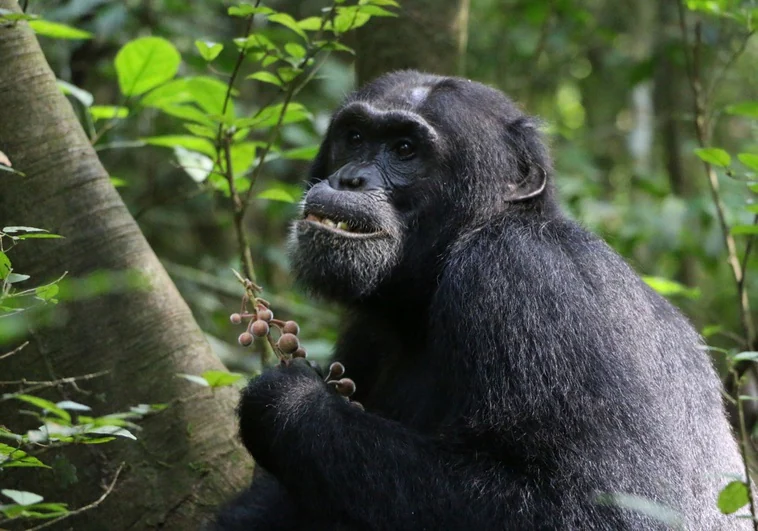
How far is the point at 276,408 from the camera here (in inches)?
179

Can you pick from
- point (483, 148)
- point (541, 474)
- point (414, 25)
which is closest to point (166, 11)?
point (414, 25)

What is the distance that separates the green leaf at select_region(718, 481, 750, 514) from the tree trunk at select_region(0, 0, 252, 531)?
272 centimetres

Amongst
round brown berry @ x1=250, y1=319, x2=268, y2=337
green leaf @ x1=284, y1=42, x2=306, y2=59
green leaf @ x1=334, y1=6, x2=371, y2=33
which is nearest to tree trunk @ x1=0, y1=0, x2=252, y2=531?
round brown berry @ x1=250, y1=319, x2=268, y2=337

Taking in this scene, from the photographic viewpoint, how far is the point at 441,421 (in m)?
4.80

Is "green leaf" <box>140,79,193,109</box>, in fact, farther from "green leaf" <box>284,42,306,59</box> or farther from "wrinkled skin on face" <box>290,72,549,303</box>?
"wrinkled skin on face" <box>290,72,549,303</box>

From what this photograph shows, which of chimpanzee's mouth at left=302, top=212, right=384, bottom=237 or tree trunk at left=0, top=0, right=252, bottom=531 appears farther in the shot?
chimpanzee's mouth at left=302, top=212, right=384, bottom=237

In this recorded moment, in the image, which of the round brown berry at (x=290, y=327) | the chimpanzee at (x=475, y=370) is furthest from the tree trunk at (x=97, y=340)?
the round brown berry at (x=290, y=327)

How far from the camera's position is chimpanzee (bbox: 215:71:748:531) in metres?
4.28

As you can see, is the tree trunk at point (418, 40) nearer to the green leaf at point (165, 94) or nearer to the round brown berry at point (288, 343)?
the green leaf at point (165, 94)

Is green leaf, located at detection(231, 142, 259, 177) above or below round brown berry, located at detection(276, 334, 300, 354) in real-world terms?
above

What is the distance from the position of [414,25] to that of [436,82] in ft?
5.06

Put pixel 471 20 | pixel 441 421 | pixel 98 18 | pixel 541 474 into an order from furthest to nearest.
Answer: pixel 471 20
pixel 98 18
pixel 441 421
pixel 541 474

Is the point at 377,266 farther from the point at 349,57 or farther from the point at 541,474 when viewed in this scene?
the point at 349,57

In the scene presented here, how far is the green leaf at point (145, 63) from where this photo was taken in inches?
205
